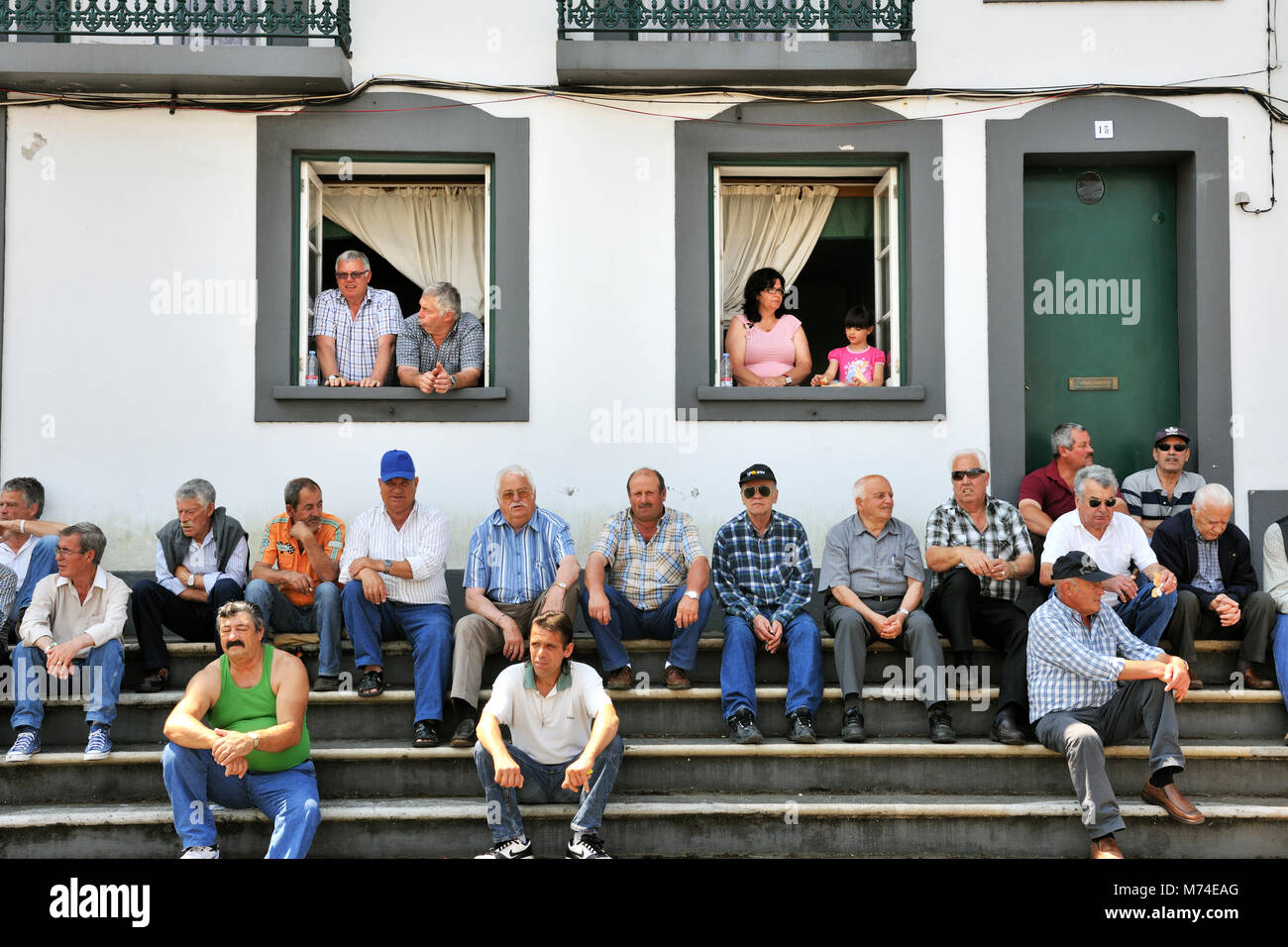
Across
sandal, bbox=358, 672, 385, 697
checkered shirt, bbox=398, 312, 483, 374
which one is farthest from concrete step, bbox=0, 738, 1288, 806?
checkered shirt, bbox=398, 312, 483, 374

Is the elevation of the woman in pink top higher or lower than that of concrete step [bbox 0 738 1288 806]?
higher

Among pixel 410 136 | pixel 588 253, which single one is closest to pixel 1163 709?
pixel 588 253

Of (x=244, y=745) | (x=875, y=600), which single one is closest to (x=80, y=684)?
(x=244, y=745)

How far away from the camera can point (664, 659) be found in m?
6.69

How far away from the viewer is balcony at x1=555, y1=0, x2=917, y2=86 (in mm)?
7266

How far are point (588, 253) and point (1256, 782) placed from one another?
4.71 meters

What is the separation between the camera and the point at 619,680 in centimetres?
643

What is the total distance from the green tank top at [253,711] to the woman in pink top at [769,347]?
137 inches

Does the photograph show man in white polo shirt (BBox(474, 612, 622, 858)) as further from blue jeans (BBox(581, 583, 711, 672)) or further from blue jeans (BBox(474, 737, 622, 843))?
blue jeans (BBox(581, 583, 711, 672))

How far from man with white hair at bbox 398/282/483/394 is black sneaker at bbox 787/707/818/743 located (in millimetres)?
2879

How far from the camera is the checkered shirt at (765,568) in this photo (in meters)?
6.58

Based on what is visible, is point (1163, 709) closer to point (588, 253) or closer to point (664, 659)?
point (664, 659)

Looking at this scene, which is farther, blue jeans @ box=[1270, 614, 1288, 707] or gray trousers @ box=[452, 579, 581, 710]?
blue jeans @ box=[1270, 614, 1288, 707]

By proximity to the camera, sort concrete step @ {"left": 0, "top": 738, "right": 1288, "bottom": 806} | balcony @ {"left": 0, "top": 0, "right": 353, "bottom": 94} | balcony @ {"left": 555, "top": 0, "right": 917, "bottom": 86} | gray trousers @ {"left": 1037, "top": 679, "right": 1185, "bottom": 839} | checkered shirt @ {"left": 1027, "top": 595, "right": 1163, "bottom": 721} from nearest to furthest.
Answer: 1. gray trousers @ {"left": 1037, "top": 679, "right": 1185, "bottom": 839}
2. checkered shirt @ {"left": 1027, "top": 595, "right": 1163, "bottom": 721}
3. concrete step @ {"left": 0, "top": 738, "right": 1288, "bottom": 806}
4. balcony @ {"left": 0, "top": 0, "right": 353, "bottom": 94}
5. balcony @ {"left": 555, "top": 0, "right": 917, "bottom": 86}
